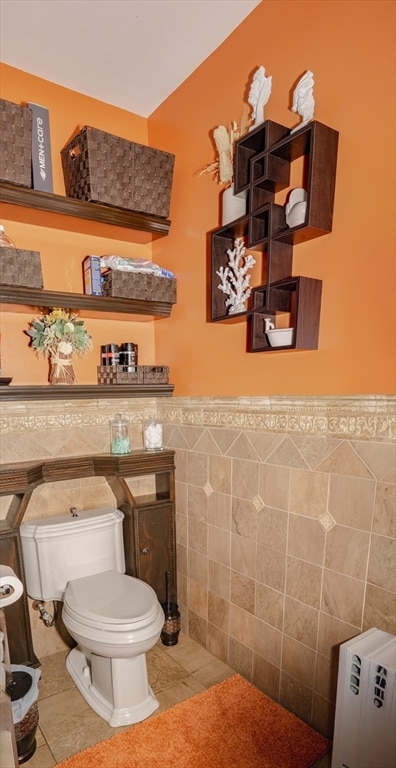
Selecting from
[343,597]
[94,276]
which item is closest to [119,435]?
[94,276]

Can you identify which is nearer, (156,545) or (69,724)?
(69,724)

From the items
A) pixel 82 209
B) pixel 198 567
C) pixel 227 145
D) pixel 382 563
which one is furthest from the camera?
pixel 198 567

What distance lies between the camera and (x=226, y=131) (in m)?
1.71

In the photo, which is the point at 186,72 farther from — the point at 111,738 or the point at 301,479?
the point at 111,738

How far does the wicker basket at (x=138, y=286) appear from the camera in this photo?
6.23ft

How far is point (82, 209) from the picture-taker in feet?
5.91

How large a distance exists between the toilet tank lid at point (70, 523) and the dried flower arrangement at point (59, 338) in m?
0.64

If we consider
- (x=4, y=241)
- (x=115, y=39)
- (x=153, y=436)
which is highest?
(x=115, y=39)

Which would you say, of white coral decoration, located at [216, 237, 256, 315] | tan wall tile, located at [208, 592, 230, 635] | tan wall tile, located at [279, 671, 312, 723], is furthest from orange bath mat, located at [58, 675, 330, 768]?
white coral decoration, located at [216, 237, 256, 315]

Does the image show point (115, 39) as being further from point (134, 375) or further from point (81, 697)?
point (81, 697)

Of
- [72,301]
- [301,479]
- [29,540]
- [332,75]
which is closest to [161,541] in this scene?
[29,540]

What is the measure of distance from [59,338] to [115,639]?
4.20 ft

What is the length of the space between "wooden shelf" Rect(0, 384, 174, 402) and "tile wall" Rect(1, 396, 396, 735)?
129mm

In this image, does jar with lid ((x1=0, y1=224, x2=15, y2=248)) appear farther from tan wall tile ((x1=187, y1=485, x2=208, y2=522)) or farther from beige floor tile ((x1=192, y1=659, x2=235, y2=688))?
beige floor tile ((x1=192, y1=659, x2=235, y2=688))
